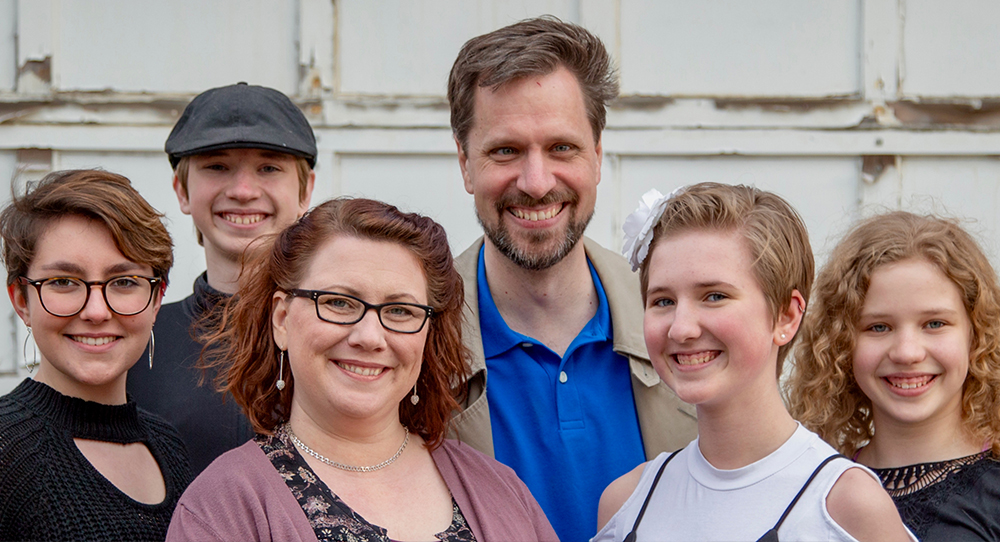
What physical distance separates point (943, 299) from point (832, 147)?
1.61m

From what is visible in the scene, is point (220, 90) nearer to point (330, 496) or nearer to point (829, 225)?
point (330, 496)

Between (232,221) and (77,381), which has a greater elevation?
(232,221)

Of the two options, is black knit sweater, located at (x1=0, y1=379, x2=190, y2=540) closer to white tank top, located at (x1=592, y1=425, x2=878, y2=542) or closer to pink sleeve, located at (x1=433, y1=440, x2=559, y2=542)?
pink sleeve, located at (x1=433, y1=440, x2=559, y2=542)

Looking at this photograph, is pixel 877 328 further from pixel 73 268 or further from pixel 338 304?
pixel 73 268

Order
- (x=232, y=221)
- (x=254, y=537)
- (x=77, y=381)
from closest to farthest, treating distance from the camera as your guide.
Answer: (x=254, y=537) → (x=77, y=381) → (x=232, y=221)

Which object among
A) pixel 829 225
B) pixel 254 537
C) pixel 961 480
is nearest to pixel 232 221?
pixel 254 537

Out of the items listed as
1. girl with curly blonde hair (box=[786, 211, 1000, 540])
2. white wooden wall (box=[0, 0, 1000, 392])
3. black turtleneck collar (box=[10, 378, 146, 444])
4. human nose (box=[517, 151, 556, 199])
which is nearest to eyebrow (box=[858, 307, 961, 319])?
girl with curly blonde hair (box=[786, 211, 1000, 540])

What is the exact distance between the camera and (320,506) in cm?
172

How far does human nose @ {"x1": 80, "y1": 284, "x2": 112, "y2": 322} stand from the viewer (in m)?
1.96

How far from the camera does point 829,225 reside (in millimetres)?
3598

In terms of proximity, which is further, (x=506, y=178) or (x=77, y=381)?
(x=506, y=178)

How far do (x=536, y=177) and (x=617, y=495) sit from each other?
840mm

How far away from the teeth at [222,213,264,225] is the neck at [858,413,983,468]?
183cm

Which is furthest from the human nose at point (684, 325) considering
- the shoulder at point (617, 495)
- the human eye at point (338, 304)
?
the human eye at point (338, 304)
